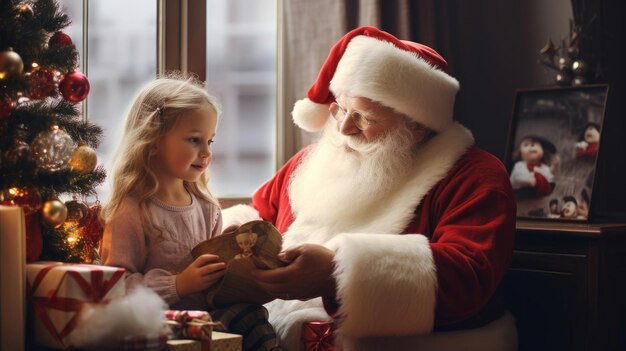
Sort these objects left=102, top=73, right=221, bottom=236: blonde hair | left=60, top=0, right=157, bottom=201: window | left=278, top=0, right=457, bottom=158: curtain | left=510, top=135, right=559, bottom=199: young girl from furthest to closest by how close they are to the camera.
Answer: left=278, top=0, right=457, bottom=158: curtain < left=510, top=135, right=559, bottom=199: young girl < left=60, top=0, right=157, bottom=201: window < left=102, top=73, right=221, bottom=236: blonde hair

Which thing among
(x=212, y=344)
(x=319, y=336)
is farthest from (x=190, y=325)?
(x=319, y=336)

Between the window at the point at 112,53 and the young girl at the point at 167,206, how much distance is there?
0.57 meters

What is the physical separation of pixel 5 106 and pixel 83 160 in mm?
226

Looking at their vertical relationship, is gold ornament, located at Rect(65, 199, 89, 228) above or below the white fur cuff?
above

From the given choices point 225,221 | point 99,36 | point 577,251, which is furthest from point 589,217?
point 99,36

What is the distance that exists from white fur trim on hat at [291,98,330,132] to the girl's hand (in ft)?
2.46

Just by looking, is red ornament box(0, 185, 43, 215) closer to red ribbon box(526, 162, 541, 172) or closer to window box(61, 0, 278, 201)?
window box(61, 0, 278, 201)

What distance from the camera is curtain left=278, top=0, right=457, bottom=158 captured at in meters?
3.00

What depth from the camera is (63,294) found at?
1618 mm

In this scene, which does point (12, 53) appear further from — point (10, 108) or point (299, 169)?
point (299, 169)

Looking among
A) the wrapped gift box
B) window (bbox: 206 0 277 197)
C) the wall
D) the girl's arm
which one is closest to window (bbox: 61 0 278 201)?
window (bbox: 206 0 277 197)

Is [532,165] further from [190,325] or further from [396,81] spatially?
[190,325]

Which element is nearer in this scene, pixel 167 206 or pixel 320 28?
pixel 167 206

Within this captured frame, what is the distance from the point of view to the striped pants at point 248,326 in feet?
6.18
